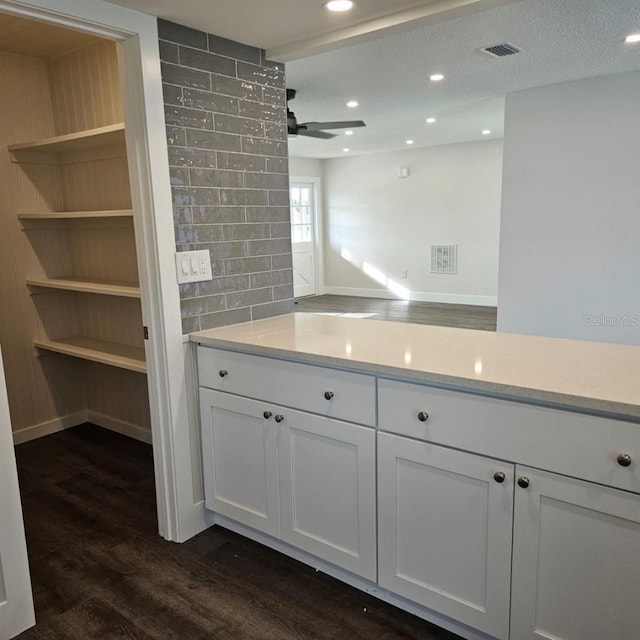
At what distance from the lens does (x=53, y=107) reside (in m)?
3.39

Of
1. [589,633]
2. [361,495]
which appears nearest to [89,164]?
[361,495]

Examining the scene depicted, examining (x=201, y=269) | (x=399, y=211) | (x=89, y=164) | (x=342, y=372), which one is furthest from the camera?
(x=399, y=211)

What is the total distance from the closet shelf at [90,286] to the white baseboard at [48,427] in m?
0.93

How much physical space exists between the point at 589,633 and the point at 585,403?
2.14 feet

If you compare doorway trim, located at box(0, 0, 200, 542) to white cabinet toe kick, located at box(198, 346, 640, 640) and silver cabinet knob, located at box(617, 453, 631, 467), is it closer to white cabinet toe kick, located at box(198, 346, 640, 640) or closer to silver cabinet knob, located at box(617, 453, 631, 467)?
white cabinet toe kick, located at box(198, 346, 640, 640)

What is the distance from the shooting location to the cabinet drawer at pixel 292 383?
183 cm

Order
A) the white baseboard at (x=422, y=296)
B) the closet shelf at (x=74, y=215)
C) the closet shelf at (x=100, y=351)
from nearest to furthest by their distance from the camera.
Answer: the closet shelf at (x=74, y=215)
the closet shelf at (x=100, y=351)
the white baseboard at (x=422, y=296)

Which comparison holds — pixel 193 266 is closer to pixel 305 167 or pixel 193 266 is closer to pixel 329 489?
pixel 329 489

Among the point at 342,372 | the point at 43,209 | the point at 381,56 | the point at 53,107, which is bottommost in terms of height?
the point at 342,372

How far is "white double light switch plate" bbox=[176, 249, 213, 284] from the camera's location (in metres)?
2.23

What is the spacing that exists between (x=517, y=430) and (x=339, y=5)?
1.61 meters

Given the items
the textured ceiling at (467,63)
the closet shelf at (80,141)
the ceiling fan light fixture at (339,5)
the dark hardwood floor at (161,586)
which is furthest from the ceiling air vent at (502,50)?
the dark hardwood floor at (161,586)

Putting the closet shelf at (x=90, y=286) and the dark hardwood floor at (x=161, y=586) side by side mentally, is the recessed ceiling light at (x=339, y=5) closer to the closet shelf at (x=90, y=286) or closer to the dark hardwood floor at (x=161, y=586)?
the closet shelf at (x=90, y=286)

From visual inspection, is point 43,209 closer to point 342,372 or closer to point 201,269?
point 201,269
